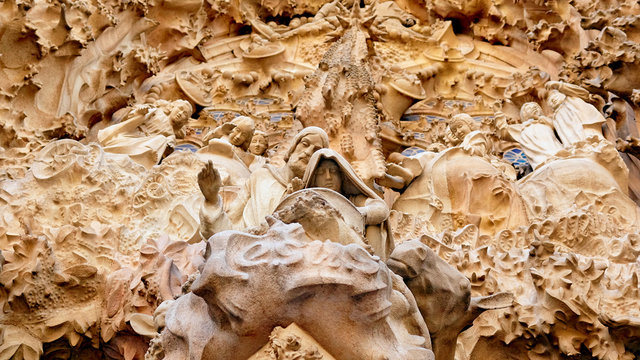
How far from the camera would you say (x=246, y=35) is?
1223cm

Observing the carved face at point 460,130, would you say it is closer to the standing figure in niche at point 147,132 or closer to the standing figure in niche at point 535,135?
the standing figure in niche at point 535,135

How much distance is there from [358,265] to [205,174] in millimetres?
1372

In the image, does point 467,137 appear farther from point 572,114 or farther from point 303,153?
point 303,153

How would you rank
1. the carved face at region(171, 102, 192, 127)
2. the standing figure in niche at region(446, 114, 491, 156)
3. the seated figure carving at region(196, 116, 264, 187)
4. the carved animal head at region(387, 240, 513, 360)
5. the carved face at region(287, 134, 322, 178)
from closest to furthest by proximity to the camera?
1. the carved animal head at region(387, 240, 513, 360)
2. the carved face at region(287, 134, 322, 178)
3. the seated figure carving at region(196, 116, 264, 187)
4. the standing figure in niche at region(446, 114, 491, 156)
5. the carved face at region(171, 102, 192, 127)

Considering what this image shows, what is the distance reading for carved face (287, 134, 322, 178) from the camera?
5086 millimetres

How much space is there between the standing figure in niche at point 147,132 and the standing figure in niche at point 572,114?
11.6ft

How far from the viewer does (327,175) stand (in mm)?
4504

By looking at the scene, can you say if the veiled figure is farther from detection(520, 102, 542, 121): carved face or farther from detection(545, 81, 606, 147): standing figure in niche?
detection(520, 102, 542, 121): carved face

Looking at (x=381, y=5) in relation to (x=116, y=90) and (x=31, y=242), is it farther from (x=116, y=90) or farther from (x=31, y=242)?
(x=31, y=242)

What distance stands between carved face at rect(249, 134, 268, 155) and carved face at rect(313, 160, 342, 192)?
3332mm

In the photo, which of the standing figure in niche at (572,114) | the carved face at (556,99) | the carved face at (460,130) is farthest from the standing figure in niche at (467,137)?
the carved face at (556,99)

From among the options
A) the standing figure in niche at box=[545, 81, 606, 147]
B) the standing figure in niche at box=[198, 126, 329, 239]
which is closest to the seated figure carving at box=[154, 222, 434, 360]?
the standing figure in niche at box=[198, 126, 329, 239]

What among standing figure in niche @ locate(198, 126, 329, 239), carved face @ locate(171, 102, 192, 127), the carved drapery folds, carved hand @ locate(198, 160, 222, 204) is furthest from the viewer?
carved face @ locate(171, 102, 192, 127)

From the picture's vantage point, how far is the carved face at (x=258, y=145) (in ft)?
25.8
